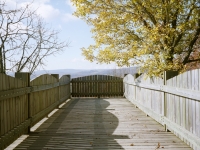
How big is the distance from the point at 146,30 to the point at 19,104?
5.08 metres

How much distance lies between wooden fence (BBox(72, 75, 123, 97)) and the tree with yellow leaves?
734 centimetres

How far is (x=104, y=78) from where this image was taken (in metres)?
18.6

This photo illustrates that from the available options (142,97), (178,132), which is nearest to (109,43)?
(142,97)

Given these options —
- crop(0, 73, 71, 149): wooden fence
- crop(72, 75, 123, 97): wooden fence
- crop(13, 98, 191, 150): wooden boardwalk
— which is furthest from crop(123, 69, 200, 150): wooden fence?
crop(72, 75, 123, 97): wooden fence

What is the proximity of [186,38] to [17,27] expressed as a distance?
685 cm

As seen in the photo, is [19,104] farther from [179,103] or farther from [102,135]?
[179,103]

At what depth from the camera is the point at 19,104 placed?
236 inches

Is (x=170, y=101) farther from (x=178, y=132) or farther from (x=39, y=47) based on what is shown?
(x=39, y=47)

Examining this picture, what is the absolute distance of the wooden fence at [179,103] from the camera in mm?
4875

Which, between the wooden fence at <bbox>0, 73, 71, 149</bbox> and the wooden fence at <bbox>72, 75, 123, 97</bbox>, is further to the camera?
the wooden fence at <bbox>72, 75, 123, 97</bbox>

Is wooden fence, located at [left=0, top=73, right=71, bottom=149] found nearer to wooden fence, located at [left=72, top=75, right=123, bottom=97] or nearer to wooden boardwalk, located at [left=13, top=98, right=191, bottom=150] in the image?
wooden boardwalk, located at [left=13, top=98, right=191, bottom=150]

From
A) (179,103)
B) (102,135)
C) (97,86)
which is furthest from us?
(97,86)

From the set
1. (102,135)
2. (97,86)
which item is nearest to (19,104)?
(102,135)

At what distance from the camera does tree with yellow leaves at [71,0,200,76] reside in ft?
28.3
